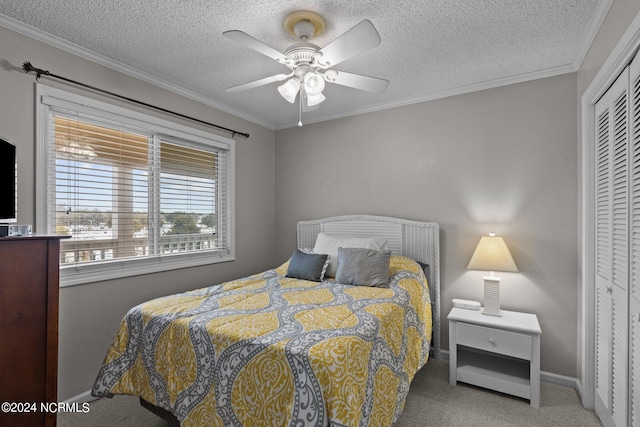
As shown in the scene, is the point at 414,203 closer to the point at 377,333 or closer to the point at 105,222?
the point at 377,333

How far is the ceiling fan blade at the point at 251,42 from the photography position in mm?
1594

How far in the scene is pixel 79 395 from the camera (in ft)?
7.49

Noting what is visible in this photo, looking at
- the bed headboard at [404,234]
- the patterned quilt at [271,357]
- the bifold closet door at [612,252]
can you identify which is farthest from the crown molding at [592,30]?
the patterned quilt at [271,357]

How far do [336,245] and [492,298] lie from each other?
1.37m

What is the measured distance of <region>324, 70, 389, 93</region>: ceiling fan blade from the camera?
1.97 meters

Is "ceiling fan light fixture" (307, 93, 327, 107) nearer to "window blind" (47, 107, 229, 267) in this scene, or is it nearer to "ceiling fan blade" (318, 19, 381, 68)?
"ceiling fan blade" (318, 19, 381, 68)

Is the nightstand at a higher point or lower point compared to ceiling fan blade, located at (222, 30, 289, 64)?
lower

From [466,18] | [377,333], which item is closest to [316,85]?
[466,18]

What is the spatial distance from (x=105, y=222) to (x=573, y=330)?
12.3 feet

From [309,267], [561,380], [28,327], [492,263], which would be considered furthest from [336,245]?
[28,327]

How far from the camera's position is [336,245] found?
3084mm

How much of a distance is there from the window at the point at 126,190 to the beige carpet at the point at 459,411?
91 cm

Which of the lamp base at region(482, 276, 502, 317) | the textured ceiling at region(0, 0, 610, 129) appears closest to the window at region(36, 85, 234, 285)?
the textured ceiling at region(0, 0, 610, 129)

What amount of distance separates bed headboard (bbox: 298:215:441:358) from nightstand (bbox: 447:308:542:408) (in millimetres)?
326
